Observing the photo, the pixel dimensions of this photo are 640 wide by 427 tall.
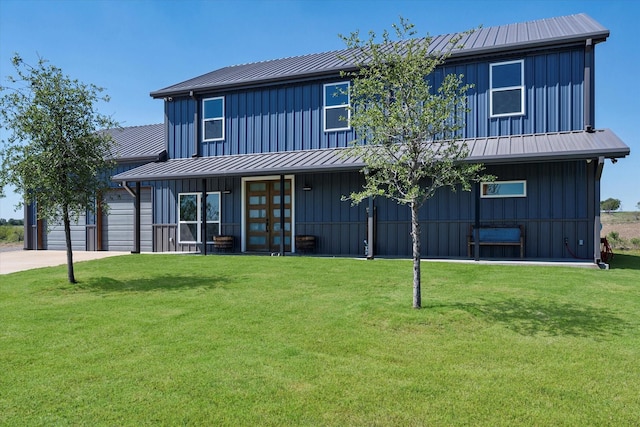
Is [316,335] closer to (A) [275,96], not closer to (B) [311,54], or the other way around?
(A) [275,96]

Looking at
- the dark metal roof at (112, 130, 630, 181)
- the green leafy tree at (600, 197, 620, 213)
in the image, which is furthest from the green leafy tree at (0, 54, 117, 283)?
the green leafy tree at (600, 197, 620, 213)

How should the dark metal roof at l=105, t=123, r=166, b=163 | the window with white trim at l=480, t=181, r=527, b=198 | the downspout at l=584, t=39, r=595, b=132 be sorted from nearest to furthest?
→ the downspout at l=584, t=39, r=595, b=132
the window with white trim at l=480, t=181, r=527, b=198
the dark metal roof at l=105, t=123, r=166, b=163

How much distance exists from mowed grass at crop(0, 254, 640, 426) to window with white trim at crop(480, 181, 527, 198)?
12.9ft

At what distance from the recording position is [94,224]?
17312mm

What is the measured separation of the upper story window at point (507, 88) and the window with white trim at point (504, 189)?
189cm

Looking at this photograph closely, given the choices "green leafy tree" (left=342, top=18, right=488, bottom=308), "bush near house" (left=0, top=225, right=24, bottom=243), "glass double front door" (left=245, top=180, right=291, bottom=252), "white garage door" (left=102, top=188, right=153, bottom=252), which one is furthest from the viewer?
"bush near house" (left=0, top=225, right=24, bottom=243)

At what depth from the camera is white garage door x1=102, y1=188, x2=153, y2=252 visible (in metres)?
16.7

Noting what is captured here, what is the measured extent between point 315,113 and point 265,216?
3.61 m

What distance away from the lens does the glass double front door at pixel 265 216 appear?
14555 millimetres

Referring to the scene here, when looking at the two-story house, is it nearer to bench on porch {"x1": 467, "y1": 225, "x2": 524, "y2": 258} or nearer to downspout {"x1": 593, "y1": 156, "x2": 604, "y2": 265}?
downspout {"x1": 593, "y1": 156, "x2": 604, "y2": 265}

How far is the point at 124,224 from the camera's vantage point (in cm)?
1698

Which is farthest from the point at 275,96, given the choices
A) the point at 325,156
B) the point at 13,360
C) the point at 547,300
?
the point at 13,360

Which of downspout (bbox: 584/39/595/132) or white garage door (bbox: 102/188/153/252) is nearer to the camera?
downspout (bbox: 584/39/595/132)

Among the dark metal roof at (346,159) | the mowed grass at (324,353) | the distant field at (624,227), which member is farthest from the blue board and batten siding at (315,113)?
the distant field at (624,227)
